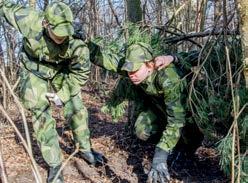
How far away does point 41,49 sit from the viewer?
3.62m

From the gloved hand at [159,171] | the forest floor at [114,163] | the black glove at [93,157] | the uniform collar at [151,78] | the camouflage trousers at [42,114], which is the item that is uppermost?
the uniform collar at [151,78]

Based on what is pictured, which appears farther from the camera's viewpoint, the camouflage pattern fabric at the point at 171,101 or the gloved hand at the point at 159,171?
the camouflage pattern fabric at the point at 171,101

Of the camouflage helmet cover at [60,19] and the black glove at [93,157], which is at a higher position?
the camouflage helmet cover at [60,19]

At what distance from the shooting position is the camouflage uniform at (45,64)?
358 cm

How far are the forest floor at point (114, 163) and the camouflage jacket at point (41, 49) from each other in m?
0.76

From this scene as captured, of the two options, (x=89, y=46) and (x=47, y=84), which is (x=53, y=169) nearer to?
(x=47, y=84)

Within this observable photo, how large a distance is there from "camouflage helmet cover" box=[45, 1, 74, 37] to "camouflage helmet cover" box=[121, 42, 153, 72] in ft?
1.66

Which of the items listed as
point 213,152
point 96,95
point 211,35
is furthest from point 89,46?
point 96,95

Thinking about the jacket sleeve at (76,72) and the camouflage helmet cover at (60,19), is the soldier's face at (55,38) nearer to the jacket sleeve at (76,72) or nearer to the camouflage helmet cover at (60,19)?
the camouflage helmet cover at (60,19)

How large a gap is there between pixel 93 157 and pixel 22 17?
142cm

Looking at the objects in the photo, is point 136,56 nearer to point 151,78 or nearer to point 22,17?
point 151,78

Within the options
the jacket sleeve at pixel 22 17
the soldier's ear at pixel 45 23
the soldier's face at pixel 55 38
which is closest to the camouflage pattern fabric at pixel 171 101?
the soldier's face at pixel 55 38

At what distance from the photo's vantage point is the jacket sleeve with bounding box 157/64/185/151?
359 cm

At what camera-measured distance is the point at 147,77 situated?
3.68 meters
